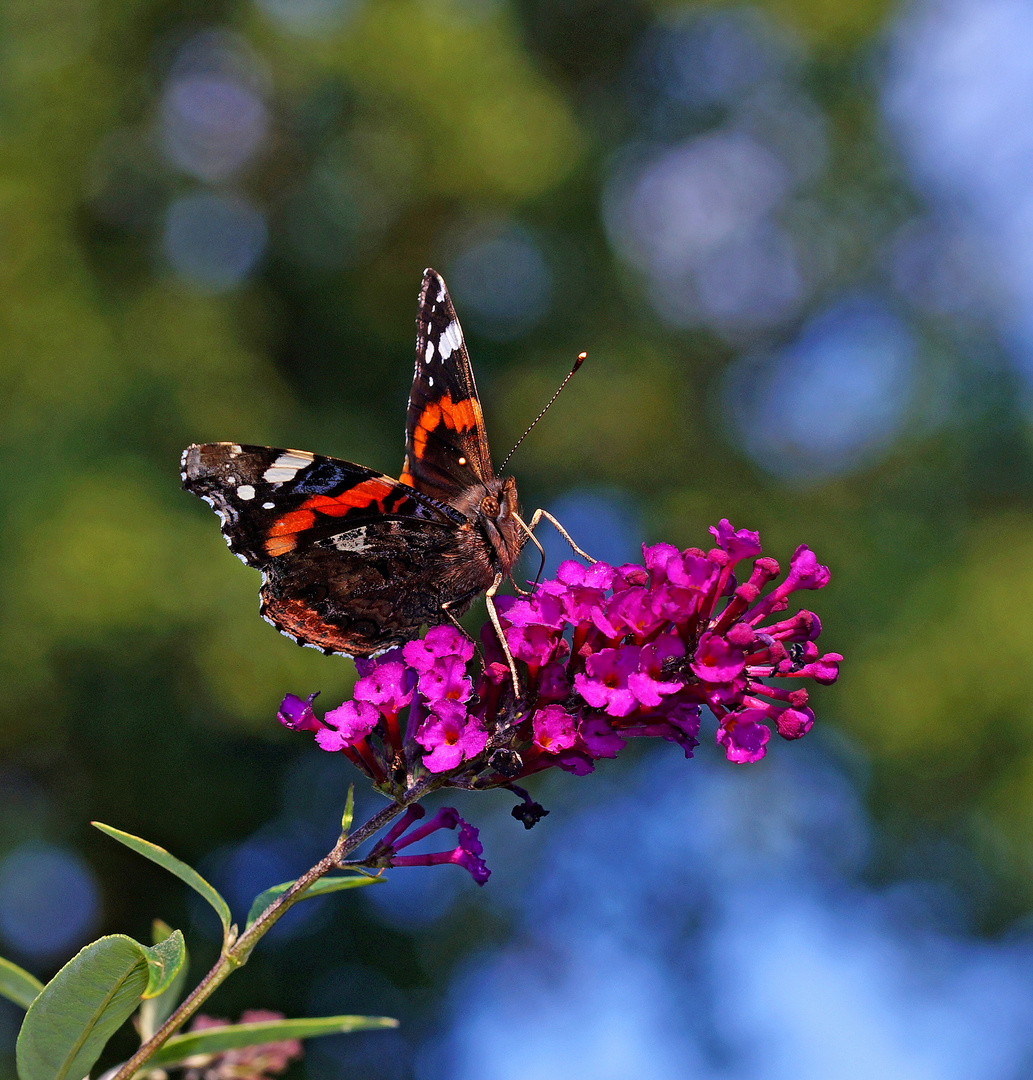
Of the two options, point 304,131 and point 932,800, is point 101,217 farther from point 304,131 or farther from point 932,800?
point 932,800

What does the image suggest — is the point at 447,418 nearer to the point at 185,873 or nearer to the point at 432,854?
the point at 432,854

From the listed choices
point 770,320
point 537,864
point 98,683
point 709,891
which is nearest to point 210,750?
point 98,683

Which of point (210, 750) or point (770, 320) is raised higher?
point (770, 320)

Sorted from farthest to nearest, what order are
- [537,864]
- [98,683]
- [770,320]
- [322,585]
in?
1. [770,320]
2. [537,864]
3. [98,683]
4. [322,585]

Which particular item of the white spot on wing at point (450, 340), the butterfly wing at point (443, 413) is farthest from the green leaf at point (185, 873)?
the white spot on wing at point (450, 340)

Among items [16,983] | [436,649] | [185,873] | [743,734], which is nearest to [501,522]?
[436,649]

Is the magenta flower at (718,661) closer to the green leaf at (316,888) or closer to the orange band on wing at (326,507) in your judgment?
the green leaf at (316,888)
